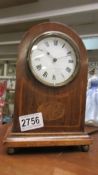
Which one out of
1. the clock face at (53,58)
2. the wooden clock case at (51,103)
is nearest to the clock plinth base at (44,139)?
Answer: the wooden clock case at (51,103)

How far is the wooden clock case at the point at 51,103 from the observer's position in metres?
0.61

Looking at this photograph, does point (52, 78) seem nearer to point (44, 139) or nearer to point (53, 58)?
point (53, 58)

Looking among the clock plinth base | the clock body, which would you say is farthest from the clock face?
the clock plinth base

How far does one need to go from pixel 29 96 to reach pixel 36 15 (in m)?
0.73

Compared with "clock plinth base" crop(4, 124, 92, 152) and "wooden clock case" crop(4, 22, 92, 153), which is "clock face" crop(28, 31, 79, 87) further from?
"clock plinth base" crop(4, 124, 92, 152)

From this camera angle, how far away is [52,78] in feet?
2.11

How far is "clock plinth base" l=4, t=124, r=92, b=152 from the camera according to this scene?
0.59 meters

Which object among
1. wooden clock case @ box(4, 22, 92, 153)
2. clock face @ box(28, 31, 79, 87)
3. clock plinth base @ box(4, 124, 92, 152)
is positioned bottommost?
clock plinth base @ box(4, 124, 92, 152)

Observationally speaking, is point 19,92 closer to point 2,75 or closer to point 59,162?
point 59,162

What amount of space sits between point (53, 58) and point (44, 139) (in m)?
0.21

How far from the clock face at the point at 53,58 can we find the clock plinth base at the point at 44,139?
0.13 m

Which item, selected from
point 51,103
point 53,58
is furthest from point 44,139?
point 53,58

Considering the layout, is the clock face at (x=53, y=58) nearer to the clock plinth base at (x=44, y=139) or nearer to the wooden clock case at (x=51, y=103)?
the wooden clock case at (x=51, y=103)

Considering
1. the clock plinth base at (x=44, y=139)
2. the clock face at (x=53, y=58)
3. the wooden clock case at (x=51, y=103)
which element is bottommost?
the clock plinth base at (x=44, y=139)
